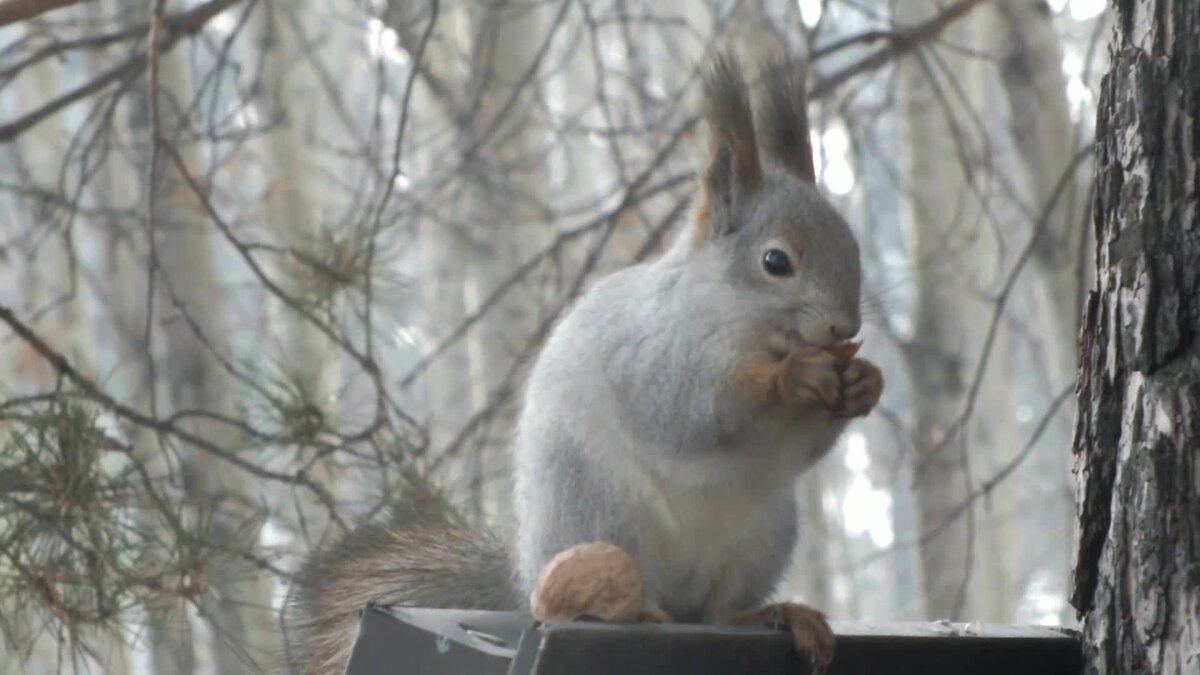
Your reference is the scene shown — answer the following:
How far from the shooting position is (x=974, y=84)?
4.48 metres

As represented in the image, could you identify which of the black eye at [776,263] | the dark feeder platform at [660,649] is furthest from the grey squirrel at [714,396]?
the dark feeder platform at [660,649]

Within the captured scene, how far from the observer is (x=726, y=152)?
130 cm

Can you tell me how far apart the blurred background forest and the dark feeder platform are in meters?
0.50

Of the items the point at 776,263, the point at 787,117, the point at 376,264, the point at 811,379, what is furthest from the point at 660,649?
the point at 376,264

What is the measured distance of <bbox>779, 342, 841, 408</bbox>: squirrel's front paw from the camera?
116cm

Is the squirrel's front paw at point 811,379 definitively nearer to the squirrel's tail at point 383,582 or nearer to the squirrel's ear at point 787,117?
the squirrel's ear at point 787,117

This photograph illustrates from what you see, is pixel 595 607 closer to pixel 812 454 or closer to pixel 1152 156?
pixel 812 454

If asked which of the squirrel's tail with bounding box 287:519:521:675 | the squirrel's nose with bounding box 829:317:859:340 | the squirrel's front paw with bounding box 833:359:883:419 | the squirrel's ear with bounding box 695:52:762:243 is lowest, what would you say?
the squirrel's tail with bounding box 287:519:521:675

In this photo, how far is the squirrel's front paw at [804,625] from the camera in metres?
1.01

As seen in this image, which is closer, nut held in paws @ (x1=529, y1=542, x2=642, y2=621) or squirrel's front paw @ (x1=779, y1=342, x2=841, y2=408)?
nut held in paws @ (x1=529, y1=542, x2=642, y2=621)

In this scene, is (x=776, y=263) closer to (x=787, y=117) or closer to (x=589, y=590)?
(x=787, y=117)

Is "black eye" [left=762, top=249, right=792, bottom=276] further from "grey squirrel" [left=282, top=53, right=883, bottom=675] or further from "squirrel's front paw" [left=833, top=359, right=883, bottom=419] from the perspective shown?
"squirrel's front paw" [left=833, top=359, right=883, bottom=419]

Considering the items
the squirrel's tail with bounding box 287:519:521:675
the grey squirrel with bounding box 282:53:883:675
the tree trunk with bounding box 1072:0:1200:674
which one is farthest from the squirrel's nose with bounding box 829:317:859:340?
the squirrel's tail with bounding box 287:519:521:675

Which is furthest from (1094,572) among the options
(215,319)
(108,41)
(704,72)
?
(215,319)
